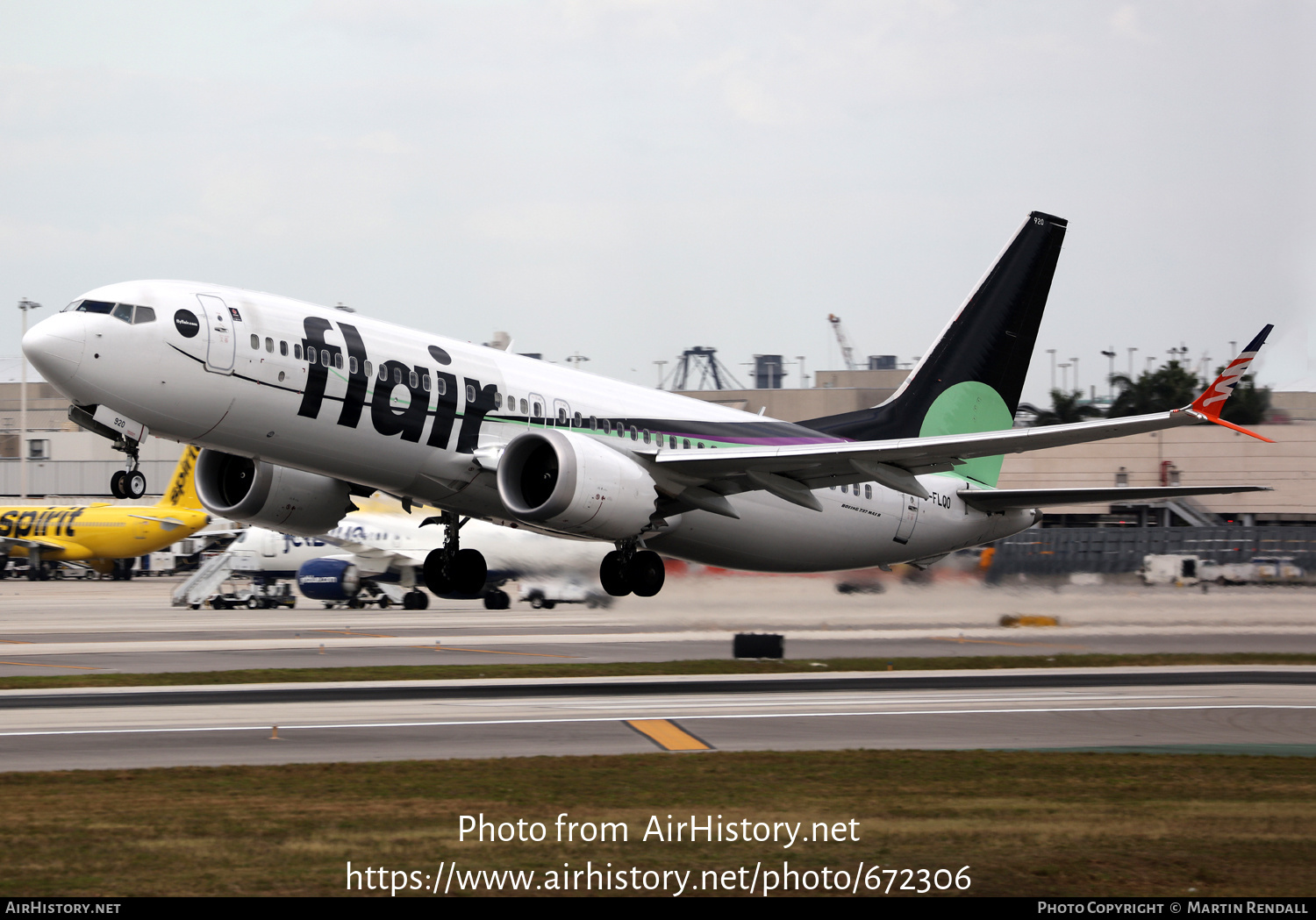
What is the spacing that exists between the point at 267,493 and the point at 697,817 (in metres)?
13.6

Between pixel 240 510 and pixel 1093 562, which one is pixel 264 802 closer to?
pixel 240 510

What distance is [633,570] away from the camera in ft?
89.5

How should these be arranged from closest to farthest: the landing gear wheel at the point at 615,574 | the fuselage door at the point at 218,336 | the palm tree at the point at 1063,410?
the fuselage door at the point at 218,336, the landing gear wheel at the point at 615,574, the palm tree at the point at 1063,410

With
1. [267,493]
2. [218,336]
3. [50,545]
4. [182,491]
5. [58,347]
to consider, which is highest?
[218,336]

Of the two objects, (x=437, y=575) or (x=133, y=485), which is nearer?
(x=133, y=485)

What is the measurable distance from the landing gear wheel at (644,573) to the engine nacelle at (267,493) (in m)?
6.32

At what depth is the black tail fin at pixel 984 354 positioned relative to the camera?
113 feet

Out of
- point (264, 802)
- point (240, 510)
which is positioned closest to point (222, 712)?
point (240, 510)

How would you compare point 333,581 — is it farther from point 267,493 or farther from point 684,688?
point 267,493

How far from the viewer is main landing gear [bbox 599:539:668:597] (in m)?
27.2

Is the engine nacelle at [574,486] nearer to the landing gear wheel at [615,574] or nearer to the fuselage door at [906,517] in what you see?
the landing gear wheel at [615,574]

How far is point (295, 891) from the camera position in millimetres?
13641

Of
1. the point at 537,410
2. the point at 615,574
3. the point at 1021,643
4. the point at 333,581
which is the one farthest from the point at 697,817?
the point at 333,581

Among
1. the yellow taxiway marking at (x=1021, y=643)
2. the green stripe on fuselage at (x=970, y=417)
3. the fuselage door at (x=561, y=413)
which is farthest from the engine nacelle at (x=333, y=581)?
the fuselage door at (x=561, y=413)
